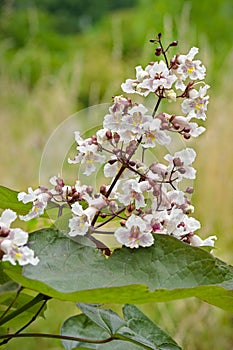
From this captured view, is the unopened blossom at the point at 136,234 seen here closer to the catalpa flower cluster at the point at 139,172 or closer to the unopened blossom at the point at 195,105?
the catalpa flower cluster at the point at 139,172

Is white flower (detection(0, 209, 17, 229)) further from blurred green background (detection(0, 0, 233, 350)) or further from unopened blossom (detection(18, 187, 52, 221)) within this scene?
blurred green background (detection(0, 0, 233, 350))

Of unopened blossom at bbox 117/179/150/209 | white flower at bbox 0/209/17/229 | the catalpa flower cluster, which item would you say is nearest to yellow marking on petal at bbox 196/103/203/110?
the catalpa flower cluster

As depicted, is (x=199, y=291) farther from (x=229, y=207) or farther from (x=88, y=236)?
(x=229, y=207)

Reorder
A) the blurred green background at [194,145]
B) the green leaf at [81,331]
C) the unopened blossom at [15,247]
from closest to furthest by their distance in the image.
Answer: the unopened blossom at [15,247] → the green leaf at [81,331] → the blurred green background at [194,145]

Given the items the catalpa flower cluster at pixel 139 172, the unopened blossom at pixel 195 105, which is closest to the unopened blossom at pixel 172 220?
the catalpa flower cluster at pixel 139 172

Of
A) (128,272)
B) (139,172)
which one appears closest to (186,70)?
(139,172)

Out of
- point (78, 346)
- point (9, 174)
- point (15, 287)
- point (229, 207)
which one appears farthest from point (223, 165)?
point (15, 287)

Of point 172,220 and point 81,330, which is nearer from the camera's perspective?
point 172,220

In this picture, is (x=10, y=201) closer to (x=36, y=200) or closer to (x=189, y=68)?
(x=36, y=200)
